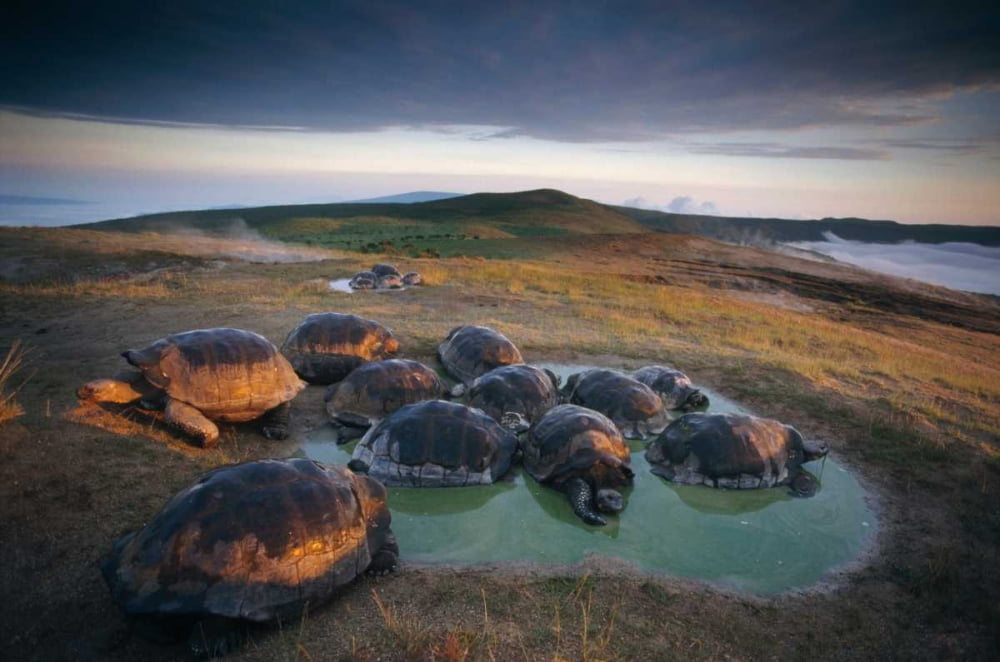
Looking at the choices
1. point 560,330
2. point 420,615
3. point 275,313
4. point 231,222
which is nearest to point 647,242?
point 560,330

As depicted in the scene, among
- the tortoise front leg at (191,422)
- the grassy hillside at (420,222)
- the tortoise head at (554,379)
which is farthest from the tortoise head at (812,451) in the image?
the grassy hillside at (420,222)

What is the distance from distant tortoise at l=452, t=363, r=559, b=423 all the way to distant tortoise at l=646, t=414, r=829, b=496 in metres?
2.10

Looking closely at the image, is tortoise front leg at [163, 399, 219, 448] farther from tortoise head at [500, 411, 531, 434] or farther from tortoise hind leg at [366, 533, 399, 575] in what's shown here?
tortoise head at [500, 411, 531, 434]

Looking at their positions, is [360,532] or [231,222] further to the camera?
[231,222]

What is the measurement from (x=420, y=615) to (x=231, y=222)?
8973cm

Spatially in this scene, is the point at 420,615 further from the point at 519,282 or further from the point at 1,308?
the point at 519,282

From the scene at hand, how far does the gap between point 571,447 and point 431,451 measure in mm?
1930

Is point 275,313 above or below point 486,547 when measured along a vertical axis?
above

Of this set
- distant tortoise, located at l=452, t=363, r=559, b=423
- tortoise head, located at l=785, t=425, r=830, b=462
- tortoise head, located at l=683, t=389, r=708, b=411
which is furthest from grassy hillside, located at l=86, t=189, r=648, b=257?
tortoise head, located at l=785, t=425, r=830, b=462

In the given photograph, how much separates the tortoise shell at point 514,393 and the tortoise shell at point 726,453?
2105mm

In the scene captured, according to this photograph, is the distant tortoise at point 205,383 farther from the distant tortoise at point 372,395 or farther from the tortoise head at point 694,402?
the tortoise head at point 694,402

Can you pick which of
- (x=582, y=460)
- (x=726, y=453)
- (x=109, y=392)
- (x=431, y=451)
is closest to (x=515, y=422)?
(x=582, y=460)

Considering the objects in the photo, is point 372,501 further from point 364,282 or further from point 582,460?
point 364,282

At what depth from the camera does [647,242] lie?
48.6 metres
